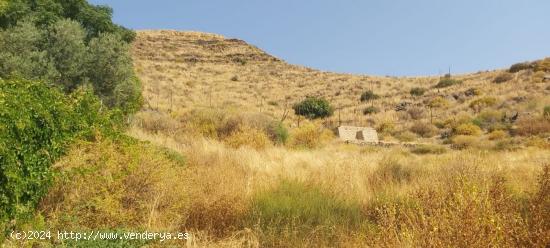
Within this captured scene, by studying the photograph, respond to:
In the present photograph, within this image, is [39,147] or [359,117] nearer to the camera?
[39,147]

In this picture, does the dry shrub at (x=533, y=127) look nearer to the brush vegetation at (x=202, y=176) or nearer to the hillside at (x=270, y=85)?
the brush vegetation at (x=202, y=176)

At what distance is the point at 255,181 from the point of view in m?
7.33

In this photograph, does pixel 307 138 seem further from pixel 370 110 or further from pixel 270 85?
pixel 270 85

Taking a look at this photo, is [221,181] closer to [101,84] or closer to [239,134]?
[239,134]

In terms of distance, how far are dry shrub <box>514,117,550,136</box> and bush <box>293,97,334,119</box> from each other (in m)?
16.7

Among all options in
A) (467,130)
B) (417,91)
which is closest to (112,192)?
(467,130)

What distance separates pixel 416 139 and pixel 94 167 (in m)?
23.4

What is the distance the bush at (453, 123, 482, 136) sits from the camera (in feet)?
82.2

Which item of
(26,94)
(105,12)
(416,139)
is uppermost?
(105,12)

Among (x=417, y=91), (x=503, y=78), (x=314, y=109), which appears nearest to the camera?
(x=314, y=109)

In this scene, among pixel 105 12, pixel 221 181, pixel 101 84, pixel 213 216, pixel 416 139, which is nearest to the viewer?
pixel 213 216

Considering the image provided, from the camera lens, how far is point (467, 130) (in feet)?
82.7

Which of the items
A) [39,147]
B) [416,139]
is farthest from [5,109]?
[416,139]

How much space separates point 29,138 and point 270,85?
159ft
